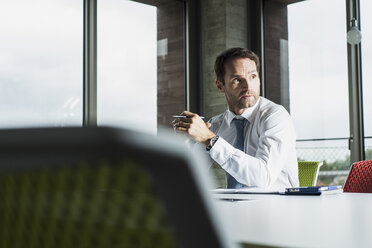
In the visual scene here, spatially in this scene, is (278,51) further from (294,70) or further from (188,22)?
(188,22)

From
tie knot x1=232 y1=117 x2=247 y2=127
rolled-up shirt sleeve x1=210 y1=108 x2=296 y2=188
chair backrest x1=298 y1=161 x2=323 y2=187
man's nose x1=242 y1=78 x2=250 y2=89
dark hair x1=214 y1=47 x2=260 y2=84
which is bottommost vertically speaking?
chair backrest x1=298 y1=161 x2=323 y2=187

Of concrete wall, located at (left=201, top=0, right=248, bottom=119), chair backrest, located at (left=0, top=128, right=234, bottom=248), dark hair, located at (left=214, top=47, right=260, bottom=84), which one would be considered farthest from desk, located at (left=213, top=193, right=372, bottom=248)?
concrete wall, located at (left=201, top=0, right=248, bottom=119)

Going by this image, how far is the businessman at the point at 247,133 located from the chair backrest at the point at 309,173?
25 cm

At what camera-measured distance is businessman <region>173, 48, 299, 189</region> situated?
82.7 inches

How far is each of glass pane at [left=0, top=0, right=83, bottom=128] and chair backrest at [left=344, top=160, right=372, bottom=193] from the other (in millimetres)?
2506

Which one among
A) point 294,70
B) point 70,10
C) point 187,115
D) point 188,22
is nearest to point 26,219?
point 187,115

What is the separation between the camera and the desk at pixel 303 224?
683 millimetres

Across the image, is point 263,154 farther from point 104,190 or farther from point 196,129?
Result: point 104,190

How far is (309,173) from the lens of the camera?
8.66ft

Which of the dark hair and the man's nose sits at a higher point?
the dark hair

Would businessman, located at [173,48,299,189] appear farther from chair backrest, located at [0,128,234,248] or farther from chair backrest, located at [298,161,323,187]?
chair backrest, located at [0,128,234,248]

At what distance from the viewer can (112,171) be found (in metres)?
0.19

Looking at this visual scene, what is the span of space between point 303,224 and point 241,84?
1.77 m

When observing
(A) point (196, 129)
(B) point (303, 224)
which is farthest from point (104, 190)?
(A) point (196, 129)
